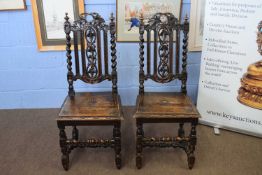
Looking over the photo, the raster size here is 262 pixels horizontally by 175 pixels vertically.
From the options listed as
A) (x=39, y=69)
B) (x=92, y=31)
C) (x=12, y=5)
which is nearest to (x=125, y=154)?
(x=92, y=31)

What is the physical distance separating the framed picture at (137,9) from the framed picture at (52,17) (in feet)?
1.16

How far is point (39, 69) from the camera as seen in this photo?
2.80 metres

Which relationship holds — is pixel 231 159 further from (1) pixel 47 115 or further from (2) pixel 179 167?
(1) pixel 47 115

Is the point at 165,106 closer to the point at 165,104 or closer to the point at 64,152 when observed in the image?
the point at 165,104

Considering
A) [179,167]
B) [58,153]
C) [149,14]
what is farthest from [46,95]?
[179,167]

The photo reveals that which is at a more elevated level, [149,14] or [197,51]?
[149,14]

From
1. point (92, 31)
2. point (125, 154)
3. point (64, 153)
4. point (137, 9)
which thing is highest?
point (137, 9)

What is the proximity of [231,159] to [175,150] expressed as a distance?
1.37ft

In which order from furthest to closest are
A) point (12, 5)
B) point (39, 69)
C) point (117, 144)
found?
point (39, 69) < point (12, 5) < point (117, 144)

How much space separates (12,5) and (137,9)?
1.10 metres

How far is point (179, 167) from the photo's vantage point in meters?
2.08

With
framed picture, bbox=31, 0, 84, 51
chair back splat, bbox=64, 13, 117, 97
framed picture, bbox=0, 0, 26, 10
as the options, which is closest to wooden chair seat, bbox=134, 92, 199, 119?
chair back splat, bbox=64, 13, 117, 97

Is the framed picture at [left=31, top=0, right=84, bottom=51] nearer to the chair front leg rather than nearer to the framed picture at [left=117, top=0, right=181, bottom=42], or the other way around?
the framed picture at [left=117, top=0, right=181, bottom=42]

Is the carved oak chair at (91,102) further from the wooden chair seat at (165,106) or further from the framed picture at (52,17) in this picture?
the framed picture at (52,17)
